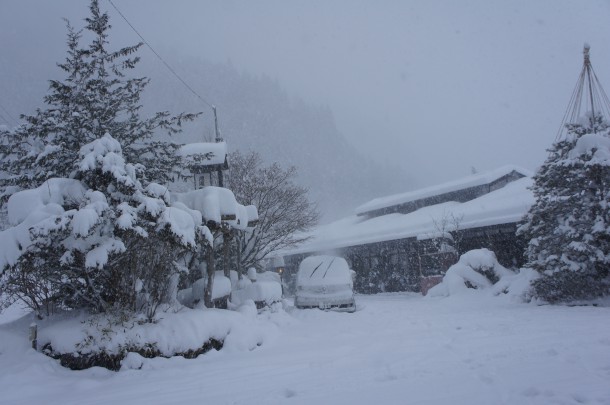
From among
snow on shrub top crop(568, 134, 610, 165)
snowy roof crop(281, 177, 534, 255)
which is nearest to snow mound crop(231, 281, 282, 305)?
snow on shrub top crop(568, 134, 610, 165)

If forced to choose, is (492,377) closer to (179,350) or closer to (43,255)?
(179,350)

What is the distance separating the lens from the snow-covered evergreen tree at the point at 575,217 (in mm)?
8344

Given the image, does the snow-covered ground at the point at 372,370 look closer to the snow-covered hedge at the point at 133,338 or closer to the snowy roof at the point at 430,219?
the snow-covered hedge at the point at 133,338

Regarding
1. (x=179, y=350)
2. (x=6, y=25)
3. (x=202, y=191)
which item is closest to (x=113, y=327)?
(x=179, y=350)

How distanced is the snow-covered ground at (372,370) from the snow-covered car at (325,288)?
3179 mm

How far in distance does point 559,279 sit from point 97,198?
9438mm

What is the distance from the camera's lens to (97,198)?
5.42 meters

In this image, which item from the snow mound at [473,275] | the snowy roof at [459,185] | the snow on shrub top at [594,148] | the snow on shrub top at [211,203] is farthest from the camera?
the snowy roof at [459,185]

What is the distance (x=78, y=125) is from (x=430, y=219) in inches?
617

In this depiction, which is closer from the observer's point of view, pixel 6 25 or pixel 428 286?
pixel 428 286

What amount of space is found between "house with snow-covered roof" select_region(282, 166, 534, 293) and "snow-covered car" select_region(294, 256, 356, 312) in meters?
6.52

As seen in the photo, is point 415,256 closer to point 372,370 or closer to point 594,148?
point 594,148

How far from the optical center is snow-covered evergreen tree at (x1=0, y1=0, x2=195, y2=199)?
703 cm

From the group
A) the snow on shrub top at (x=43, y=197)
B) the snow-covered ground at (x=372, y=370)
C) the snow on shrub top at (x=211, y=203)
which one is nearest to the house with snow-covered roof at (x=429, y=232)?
the snow-covered ground at (x=372, y=370)
